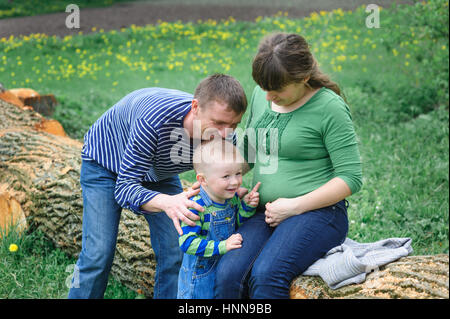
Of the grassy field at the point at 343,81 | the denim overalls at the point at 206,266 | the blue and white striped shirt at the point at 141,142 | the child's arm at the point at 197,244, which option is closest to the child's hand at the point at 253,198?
the denim overalls at the point at 206,266

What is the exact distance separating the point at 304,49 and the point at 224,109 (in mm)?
455

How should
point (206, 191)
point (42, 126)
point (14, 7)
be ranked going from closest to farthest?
A: point (206, 191)
point (42, 126)
point (14, 7)

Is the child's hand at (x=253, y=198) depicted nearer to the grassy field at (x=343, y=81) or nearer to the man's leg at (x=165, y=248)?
the man's leg at (x=165, y=248)

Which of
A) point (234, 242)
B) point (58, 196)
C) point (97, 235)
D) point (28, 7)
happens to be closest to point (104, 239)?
point (97, 235)

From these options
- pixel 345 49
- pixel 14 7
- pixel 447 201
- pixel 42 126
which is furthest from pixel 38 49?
pixel 447 201

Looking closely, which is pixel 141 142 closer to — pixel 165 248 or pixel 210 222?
pixel 210 222

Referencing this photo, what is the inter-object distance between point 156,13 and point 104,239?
1149 cm

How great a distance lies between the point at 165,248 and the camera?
105 inches

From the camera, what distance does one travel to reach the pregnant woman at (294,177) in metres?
2.06

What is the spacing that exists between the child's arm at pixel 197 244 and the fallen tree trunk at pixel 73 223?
1.20 ft

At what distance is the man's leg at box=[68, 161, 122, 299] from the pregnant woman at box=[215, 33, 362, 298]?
68cm

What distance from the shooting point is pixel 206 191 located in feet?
7.29

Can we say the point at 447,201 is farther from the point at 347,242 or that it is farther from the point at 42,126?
the point at 42,126

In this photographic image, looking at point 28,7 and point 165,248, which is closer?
point 165,248
